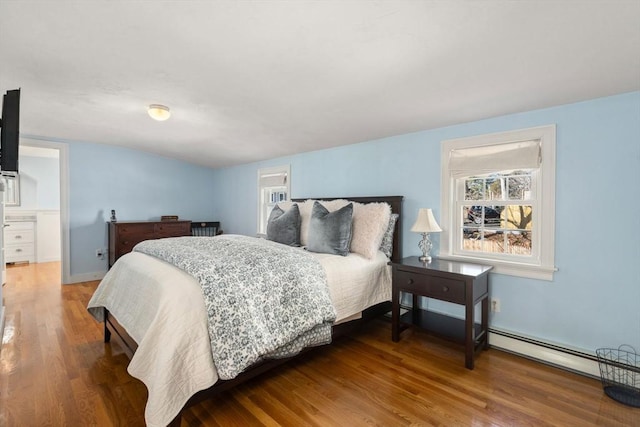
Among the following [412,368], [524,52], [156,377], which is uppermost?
[524,52]

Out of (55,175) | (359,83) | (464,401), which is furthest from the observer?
(55,175)

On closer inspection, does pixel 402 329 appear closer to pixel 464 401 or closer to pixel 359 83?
pixel 464 401

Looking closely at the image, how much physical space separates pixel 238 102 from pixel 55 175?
19.3 ft

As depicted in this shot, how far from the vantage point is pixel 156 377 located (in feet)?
4.55

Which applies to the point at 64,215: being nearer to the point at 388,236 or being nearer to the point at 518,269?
the point at 388,236

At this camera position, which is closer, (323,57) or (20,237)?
(323,57)

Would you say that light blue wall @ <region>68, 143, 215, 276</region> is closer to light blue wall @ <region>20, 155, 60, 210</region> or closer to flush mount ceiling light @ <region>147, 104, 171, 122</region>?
light blue wall @ <region>20, 155, 60, 210</region>

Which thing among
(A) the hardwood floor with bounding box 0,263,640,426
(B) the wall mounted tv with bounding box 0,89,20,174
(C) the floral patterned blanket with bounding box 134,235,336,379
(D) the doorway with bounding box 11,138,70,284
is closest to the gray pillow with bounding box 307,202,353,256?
(C) the floral patterned blanket with bounding box 134,235,336,379

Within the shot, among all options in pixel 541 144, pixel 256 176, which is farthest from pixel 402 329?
pixel 256 176

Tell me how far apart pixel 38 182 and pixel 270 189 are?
4932 millimetres

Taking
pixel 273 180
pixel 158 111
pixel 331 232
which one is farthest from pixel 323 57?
pixel 273 180

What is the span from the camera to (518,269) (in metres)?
2.38

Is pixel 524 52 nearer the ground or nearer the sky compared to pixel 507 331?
nearer the sky

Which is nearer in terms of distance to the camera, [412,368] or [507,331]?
[412,368]
